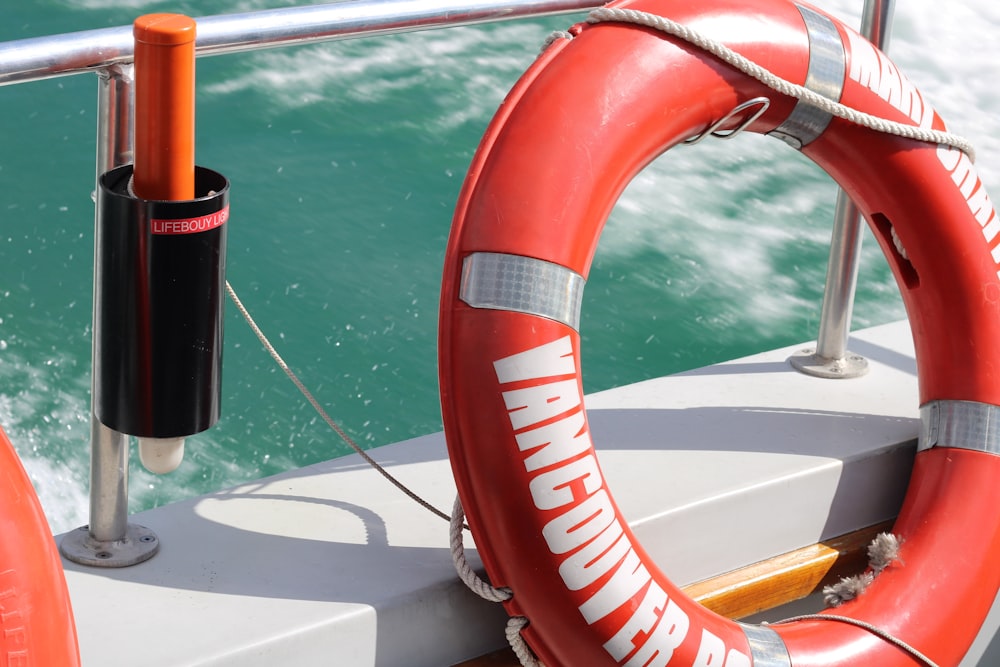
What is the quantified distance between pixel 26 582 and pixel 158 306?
0.28 metres

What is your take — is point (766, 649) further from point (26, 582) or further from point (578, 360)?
point (26, 582)

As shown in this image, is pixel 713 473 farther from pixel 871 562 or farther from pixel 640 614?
pixel 640 614

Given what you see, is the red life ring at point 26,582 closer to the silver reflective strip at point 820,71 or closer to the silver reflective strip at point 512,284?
the silver reflective strip at point 512,284

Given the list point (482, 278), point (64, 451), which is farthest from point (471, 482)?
point (64, 451)

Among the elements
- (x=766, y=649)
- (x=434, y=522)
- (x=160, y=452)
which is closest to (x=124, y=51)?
(x=160, y=452)

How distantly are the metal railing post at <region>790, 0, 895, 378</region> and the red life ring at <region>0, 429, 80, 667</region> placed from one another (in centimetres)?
124

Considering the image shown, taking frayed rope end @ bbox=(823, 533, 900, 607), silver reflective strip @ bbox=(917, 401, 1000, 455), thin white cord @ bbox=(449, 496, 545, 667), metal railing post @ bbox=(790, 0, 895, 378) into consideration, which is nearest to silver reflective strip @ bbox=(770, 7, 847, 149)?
metal railing post @ bbox=(790, 0, 895, 378)

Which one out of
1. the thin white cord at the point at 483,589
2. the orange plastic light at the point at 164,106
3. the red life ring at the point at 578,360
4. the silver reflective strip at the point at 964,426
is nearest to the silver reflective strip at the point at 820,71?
the red life ring at the point at 578,360

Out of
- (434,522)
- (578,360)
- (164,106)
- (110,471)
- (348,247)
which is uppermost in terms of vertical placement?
(164,106)

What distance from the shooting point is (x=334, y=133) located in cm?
488

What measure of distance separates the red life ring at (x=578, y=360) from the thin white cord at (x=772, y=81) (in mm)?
13

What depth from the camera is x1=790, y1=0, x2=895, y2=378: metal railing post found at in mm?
1813

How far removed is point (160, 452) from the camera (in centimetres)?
126

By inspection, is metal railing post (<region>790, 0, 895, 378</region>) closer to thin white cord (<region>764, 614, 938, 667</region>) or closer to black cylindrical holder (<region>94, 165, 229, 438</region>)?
thin white cord (<region>764, 614, 938, 667</region>)
